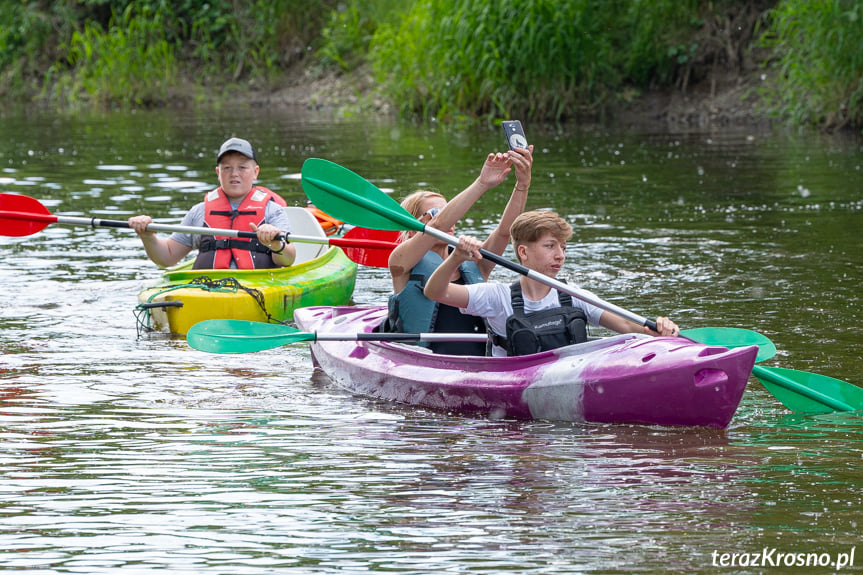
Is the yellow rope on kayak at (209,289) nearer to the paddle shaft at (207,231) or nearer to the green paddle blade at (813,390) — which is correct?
the paddle shaft at (207,231)

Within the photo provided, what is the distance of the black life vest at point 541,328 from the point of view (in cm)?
529

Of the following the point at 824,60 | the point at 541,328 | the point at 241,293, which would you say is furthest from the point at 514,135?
the point at 824,60

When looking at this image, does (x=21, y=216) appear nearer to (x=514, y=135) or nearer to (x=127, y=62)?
(x=514, y=135)

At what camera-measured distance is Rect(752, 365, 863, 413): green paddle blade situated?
17.0ft

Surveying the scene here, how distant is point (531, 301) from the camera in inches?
212

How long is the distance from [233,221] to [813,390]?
3.62 metres

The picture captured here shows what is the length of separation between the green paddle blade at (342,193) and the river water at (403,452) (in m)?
0.82

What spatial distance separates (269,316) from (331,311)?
71 centimetres

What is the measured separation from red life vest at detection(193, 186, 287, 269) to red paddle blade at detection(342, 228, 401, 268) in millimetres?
768

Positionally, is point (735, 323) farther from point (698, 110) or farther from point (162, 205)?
point (698, 110)

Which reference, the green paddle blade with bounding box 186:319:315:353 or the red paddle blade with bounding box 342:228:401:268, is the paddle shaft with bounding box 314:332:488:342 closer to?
the green paddle blade with bounding box 186:319:315:353

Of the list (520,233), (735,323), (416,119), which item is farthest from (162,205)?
(416,119)

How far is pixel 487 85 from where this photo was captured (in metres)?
18.4

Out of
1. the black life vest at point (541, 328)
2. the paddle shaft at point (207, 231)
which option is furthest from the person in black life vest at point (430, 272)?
the paddle shaft at point (207, 231)
